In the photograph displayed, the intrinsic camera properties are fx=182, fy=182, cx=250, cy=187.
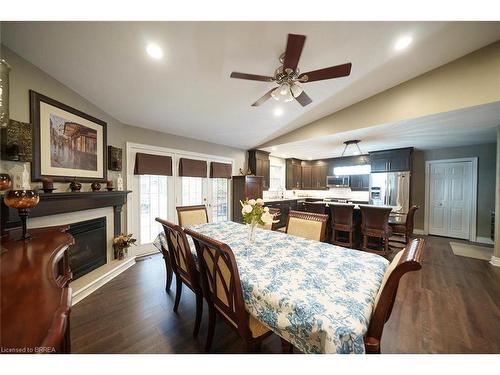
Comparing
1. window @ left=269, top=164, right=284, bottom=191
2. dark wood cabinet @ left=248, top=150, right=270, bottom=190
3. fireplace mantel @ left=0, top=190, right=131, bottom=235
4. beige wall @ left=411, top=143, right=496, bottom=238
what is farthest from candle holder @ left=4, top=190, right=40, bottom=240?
beige wall @ left=411, top=143, right=496, bottom=238

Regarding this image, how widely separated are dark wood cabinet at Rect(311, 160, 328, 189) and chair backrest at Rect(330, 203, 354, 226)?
2821 millimetres

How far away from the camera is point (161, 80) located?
6.70 feet

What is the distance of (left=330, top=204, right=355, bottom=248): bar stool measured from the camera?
348cm

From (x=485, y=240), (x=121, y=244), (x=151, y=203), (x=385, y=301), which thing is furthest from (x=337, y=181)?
(x=121, y=244)

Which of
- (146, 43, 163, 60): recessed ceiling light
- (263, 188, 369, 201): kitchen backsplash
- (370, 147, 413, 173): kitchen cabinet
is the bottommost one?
(263, 188, 369, 201): kitchen backsplash

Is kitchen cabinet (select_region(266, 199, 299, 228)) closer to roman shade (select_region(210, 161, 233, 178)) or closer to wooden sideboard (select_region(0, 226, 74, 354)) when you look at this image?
roman shade (select_region(210, 161, 233, 178))

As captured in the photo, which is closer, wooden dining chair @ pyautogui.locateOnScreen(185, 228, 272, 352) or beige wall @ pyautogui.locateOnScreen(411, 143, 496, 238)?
wooden dining chair @ pyautogui.locateOnScreen(185, 228, 272, 352)

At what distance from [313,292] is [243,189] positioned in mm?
3738

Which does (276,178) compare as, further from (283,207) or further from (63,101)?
(63,101)
